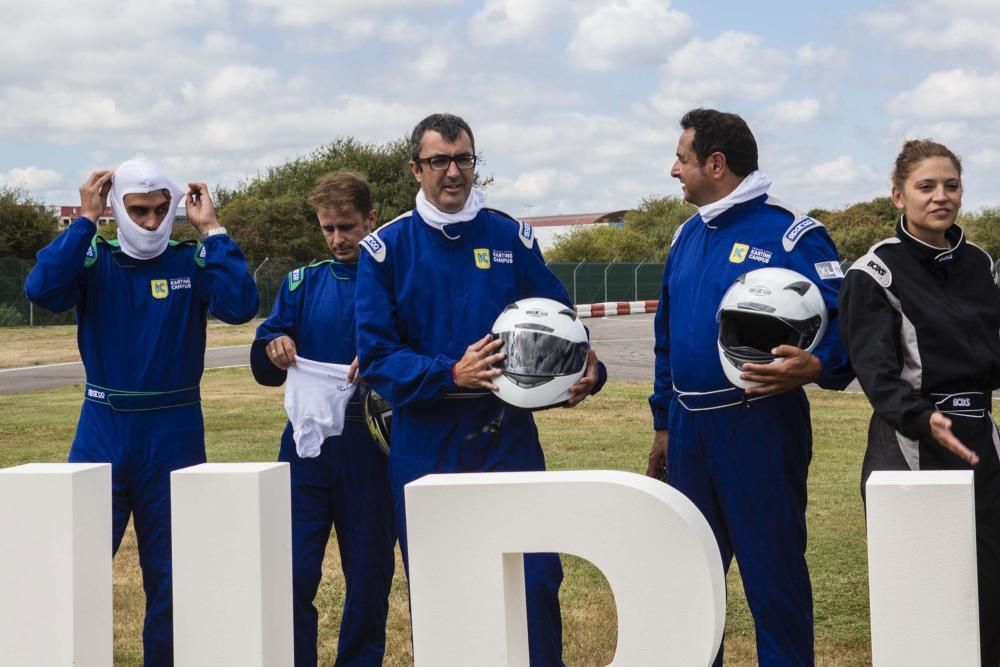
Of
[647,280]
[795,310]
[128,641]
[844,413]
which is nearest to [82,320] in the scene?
[128,641]

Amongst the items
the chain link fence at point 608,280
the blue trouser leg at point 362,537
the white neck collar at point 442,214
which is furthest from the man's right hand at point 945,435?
the chain link fence at point 608,280

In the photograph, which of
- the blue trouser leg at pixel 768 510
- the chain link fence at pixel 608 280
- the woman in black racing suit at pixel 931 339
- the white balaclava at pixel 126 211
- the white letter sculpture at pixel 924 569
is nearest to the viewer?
the white letter sculpture at pixel 924 569

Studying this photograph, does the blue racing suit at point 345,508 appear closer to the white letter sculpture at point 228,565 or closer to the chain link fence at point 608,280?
the white letter sculpture at point 228,565

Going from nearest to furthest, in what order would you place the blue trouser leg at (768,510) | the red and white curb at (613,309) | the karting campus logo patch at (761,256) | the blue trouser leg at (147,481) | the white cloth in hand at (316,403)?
the blue trouser leg at (768,510) → the karting campus logo patch at (761,256) → the blue trouser leg at (147,481) → the white cloth in hand at (316,403) → the red and white curb at (613,309)

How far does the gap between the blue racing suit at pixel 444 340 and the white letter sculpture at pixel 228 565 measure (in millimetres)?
1145

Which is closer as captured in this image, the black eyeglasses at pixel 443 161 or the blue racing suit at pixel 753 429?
the blue racing suit at pixel 753 429

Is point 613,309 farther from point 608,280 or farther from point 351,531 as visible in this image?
point 351,531

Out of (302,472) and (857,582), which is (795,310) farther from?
(857,582)

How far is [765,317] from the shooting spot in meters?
4.23

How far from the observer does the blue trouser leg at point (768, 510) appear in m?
4.46

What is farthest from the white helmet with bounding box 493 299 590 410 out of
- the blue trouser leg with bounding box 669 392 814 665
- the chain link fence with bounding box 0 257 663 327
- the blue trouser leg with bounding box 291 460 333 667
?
the chain link fence with bounding box 0 257 663 327

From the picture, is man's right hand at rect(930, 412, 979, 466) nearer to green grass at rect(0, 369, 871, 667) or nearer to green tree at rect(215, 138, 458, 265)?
green grass at rect(0, 369, 871, 667)

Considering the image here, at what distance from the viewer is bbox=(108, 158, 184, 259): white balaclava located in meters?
5.16

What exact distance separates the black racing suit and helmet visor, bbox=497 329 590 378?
96 cm
